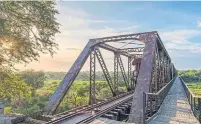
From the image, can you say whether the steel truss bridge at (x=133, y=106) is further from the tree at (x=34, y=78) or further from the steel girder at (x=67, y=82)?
the tree at (x=34, y=78)

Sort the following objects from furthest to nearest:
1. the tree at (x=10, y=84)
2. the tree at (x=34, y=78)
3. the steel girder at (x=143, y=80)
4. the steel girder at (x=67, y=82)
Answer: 1. the tree at (x=34, y=78)
2. the tree at (x=10, y=84)
3. the steel girder at (x=67, y=82)
4. the steel girder at (x=143, y=80)

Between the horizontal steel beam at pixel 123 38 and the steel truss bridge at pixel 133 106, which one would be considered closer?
the steel truss bridge at pixel 133 106

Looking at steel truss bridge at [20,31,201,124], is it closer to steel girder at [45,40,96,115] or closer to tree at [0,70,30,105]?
steel girder at [45,40,96,115]

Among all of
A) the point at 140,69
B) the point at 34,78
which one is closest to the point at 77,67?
the point at 140,69

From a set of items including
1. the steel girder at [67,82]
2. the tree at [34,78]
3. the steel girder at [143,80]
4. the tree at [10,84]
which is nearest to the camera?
the steel girder at [143,80]

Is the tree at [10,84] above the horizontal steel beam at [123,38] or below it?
below

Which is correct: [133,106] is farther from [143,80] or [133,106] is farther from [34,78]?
[34,78]

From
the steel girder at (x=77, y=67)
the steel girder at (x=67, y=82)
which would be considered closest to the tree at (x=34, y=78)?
Result: the steel girder at (x=77, y=67)

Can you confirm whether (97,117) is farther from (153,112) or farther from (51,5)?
(51,5)

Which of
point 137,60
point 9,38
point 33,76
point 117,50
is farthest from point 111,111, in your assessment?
point 33,76

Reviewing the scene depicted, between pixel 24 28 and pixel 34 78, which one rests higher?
pixel 24 28
